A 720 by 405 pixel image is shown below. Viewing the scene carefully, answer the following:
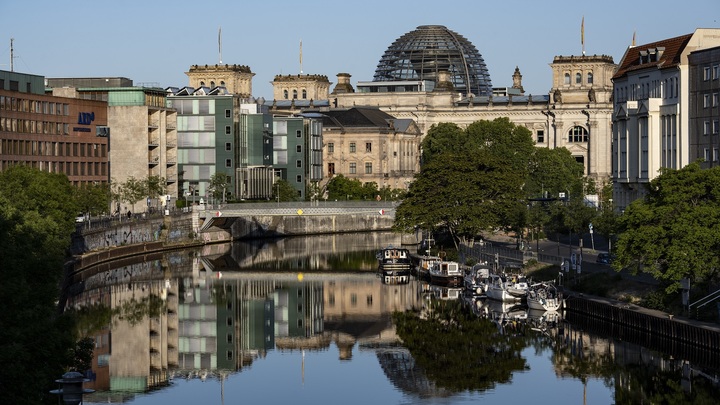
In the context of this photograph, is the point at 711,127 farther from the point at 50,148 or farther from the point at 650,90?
the point at 50,148

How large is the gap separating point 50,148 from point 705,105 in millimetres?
71745

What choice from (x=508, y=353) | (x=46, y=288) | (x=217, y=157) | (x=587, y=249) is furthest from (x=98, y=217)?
(x=46, y=288)

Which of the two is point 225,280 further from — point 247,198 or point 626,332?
point 247,198

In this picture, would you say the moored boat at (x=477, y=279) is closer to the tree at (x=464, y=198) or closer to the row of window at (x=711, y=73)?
the tree at (x=464, y=198)

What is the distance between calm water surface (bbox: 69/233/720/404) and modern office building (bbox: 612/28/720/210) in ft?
60.4

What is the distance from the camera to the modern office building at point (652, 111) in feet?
388

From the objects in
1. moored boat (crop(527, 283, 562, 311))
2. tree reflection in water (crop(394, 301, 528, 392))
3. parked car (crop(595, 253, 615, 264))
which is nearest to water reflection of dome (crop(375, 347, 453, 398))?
tree reflection in water (crop(394, 301, 528, 392))

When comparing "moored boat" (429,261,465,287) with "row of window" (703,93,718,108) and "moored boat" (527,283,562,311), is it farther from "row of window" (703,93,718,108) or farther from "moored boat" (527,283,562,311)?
"row of window" (703,93,718,108)

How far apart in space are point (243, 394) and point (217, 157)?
386 feet

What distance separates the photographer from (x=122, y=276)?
129 metres

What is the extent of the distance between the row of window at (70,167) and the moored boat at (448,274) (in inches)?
1748

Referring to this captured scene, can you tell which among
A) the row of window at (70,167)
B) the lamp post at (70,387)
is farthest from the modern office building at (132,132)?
the lamp post at (70,387)

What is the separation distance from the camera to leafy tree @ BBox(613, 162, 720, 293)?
84.5 m

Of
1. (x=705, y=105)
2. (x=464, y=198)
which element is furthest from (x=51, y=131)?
(x=705, y=105)
